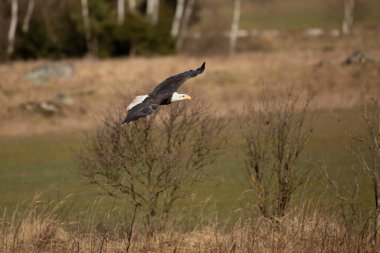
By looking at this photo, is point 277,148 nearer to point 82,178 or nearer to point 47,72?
point 82,178

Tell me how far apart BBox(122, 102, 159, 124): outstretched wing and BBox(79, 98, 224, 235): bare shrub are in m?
2.06

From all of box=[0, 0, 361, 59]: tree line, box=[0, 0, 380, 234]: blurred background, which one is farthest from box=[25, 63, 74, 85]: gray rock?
box=[0, 0, 361, 59]: tree line

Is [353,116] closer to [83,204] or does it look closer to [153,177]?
[83,204]

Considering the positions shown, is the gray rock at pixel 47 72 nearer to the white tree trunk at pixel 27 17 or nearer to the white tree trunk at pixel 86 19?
the white tree trunk at pixel 86 19

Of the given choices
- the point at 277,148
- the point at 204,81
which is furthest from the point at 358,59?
the point at 277,148

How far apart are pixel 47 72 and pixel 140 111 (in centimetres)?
2966

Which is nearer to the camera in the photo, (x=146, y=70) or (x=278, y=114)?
(x=278, y=114)

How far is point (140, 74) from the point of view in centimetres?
4034

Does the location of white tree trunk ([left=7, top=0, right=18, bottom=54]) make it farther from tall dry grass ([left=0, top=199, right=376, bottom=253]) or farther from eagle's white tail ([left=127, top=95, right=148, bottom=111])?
eagle's white tail ([left=127, top=95, right=148, bottom=111])

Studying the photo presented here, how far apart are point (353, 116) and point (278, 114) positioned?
15.3 meters

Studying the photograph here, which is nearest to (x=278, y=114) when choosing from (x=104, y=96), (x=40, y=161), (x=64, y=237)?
(x=64, y=237)

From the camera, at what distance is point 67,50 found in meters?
55.9

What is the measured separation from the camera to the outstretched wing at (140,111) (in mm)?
12454

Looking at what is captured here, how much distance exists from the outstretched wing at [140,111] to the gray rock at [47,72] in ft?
93.8
